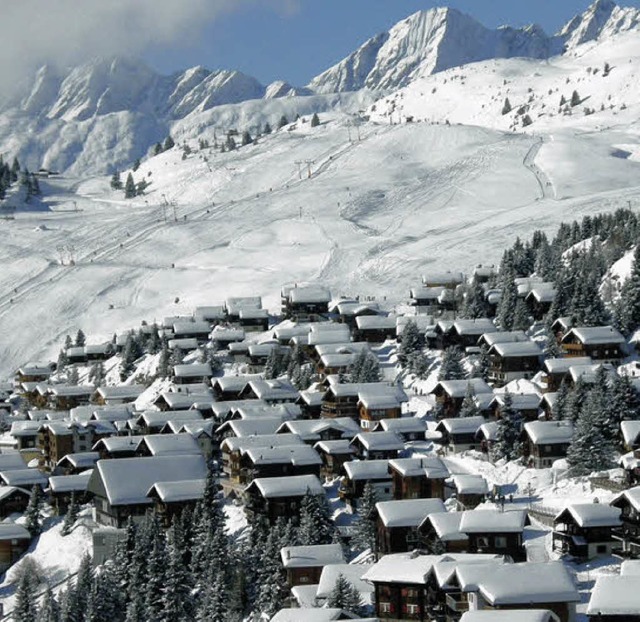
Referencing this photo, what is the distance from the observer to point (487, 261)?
13888 cm

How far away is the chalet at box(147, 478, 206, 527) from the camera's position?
64.6m

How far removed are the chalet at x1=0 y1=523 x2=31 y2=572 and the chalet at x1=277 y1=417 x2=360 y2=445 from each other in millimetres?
15412

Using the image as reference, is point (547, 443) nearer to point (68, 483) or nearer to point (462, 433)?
point (462, 433)

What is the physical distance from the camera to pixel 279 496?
6162 cm

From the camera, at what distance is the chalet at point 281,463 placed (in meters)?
66.9

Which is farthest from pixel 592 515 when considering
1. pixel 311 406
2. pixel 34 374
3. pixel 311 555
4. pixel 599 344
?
pixel 34 374

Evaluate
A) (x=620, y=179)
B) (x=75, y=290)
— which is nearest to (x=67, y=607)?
(x=75, y=290)

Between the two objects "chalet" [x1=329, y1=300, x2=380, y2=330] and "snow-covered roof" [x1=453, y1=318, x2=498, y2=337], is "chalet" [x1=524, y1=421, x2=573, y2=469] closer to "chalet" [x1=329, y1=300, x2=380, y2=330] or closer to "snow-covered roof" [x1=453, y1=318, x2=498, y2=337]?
"snow-covered roof" [x1=453, y1=318, x2=498, y2=337]

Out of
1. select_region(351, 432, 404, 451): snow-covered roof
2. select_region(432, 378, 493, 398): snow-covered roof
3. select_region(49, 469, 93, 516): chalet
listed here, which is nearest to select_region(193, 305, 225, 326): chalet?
select_region(432, 378, 493, 398): snow-covered roof

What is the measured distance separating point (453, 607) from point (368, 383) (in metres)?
38.5

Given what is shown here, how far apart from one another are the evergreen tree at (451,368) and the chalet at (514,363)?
200 centimetres

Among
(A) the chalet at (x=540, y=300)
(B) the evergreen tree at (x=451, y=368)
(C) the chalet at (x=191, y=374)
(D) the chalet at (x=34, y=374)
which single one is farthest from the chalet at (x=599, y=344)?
(D) the chalet at (x=34, y=374)

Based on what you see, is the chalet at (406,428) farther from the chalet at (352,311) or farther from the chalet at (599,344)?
the chalet at (352,311)

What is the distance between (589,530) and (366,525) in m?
9.91
